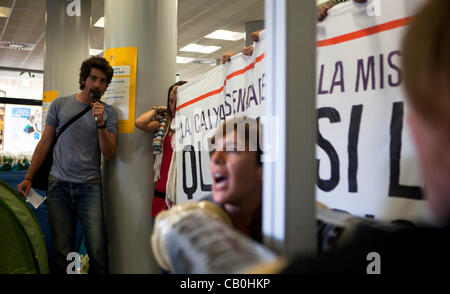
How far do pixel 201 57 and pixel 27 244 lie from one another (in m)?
11.2

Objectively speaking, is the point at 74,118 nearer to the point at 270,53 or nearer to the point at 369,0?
the point at 369,0

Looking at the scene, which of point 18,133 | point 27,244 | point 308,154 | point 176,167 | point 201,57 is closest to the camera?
point 308,154

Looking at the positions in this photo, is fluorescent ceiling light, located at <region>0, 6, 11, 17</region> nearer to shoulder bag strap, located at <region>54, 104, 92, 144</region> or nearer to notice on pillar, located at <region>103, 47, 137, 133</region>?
notice on pillar, located at <region>103, 47, 137, 133</region>

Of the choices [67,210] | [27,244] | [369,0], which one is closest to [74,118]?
[67,210]

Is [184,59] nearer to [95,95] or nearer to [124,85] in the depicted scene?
[124,85]

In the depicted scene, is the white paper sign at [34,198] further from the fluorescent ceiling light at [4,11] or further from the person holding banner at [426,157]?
the fluorescent ceiling light at [4,11]

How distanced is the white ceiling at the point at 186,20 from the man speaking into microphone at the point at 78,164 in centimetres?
582

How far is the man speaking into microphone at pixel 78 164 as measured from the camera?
2.81 m

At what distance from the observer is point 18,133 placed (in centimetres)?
931

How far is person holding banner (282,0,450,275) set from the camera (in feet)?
1.77

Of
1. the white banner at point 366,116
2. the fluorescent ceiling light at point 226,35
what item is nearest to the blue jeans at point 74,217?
the white banner at point 366,116

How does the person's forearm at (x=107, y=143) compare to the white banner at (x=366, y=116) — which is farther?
the person's forearm at (x=107, y=143)

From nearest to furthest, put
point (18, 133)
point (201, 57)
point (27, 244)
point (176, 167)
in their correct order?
point (27, 244)
point (176, 167)
point (18, 133)
point (201, 57)

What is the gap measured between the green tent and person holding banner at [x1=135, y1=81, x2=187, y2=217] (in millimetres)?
779
